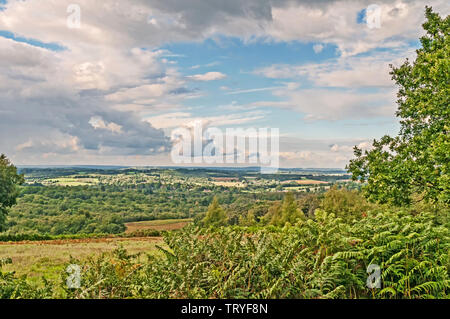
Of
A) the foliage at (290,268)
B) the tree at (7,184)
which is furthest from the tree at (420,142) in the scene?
the tree at (7,184)

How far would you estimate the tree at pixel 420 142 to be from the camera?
30.4ft

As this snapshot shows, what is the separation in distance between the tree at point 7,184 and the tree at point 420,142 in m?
39.7

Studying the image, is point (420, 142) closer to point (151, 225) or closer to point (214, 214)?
point (214, 214)

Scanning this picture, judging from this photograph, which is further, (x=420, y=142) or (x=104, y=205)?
(x=104, y=205)

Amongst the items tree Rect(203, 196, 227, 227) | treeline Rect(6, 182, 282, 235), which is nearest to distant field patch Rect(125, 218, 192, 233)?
treeline Rect(6, 182, 282, 235)

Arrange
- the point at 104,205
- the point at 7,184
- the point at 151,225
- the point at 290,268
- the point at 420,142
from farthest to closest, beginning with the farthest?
the point at 104,205, the point at 151,225, the point at 7,184, the point at 420,142, the point at 290,268

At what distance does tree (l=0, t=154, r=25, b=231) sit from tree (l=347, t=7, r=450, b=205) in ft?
130

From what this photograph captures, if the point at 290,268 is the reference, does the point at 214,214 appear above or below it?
below

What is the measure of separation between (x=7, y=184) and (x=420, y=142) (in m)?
42.2

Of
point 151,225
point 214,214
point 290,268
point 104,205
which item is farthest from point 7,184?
point 290,268

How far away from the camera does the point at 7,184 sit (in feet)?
125

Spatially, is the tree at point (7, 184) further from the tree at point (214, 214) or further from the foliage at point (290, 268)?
the foliage at point (290, 268)
